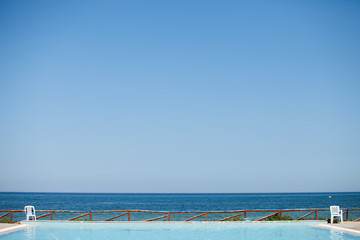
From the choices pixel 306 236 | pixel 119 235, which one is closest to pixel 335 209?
pixel 306 236

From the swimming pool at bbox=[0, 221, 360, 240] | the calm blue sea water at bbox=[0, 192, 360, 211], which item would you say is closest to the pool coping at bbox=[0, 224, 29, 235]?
the swimming pool at bbox=[0, 221, 360, 240]

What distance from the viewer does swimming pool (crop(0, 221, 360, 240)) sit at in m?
14.8

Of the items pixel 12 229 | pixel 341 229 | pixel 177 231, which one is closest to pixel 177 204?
pixel 177 231

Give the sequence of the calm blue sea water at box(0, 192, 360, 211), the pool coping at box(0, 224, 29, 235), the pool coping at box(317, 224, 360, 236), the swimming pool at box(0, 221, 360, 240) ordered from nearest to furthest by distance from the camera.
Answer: the pool coping at box(317, 224, 360, 236), the swimming pool at box(0, 221, 360, 240), the pool coping at box(0, 224, 29, 235), the calm blue sea water at box(0, 192, 360, 211)

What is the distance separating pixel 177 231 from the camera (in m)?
16.6

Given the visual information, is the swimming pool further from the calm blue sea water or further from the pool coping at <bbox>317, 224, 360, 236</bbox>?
the calm blue sea water

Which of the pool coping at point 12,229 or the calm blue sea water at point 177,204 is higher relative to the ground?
the pool coping at point 12,229

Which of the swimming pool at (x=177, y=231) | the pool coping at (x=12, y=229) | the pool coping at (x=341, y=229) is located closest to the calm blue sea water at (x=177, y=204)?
the swimming pool at (x=177, y=231)

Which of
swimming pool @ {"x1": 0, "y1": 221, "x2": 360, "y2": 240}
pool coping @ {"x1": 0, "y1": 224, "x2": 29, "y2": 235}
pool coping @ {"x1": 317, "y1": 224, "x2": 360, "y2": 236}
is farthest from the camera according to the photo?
pool coping @ {"x1": 0, "y1": 224, "x2": 29, "y2": 235}

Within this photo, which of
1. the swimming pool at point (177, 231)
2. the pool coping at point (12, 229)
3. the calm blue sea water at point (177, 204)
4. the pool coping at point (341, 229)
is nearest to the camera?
the pool coping at point (341, 229)

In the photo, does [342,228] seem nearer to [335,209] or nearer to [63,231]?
[335,209]

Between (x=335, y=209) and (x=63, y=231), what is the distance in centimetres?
1314

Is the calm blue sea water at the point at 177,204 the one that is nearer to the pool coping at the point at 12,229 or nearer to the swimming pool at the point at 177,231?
the swimming pool at the point at 177,231

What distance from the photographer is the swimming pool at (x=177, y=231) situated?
14791 mm
